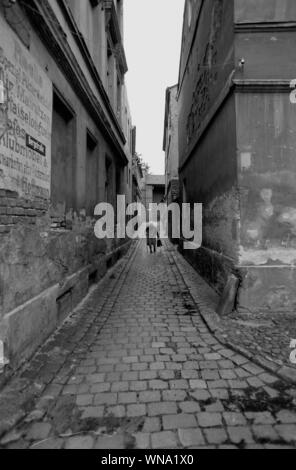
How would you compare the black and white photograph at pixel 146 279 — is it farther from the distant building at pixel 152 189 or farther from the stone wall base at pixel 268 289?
the distant building at pixel 152 189

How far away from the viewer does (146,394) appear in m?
2.64

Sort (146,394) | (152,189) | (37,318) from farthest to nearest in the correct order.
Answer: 1. (152,189)
2. (37,318)
3. (146,394)

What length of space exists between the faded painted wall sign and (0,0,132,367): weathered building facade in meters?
0.01

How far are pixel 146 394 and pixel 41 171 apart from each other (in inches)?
118

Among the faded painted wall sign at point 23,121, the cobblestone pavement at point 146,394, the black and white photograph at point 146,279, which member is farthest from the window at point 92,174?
the cobblestone pavement at point 146,394

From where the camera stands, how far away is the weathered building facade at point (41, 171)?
2.90m

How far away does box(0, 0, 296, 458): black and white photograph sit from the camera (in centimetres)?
228

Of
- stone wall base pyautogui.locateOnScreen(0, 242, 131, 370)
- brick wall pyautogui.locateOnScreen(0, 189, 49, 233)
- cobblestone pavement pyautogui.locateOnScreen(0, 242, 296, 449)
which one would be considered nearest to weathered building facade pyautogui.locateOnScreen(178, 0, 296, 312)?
cobblestone pavement pyautogui.locateOnScreen(0, 242, 296, 449)

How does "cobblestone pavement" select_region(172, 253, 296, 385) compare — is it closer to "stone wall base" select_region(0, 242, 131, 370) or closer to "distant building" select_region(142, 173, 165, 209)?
"stone wall base" select_region(0, 242, 131, 370)

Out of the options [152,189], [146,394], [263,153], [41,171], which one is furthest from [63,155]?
[152,189]

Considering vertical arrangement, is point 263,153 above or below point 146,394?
above

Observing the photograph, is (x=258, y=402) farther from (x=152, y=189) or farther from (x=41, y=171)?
(x=152, y=189)

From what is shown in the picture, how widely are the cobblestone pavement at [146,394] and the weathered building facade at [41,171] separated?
1.78ft
